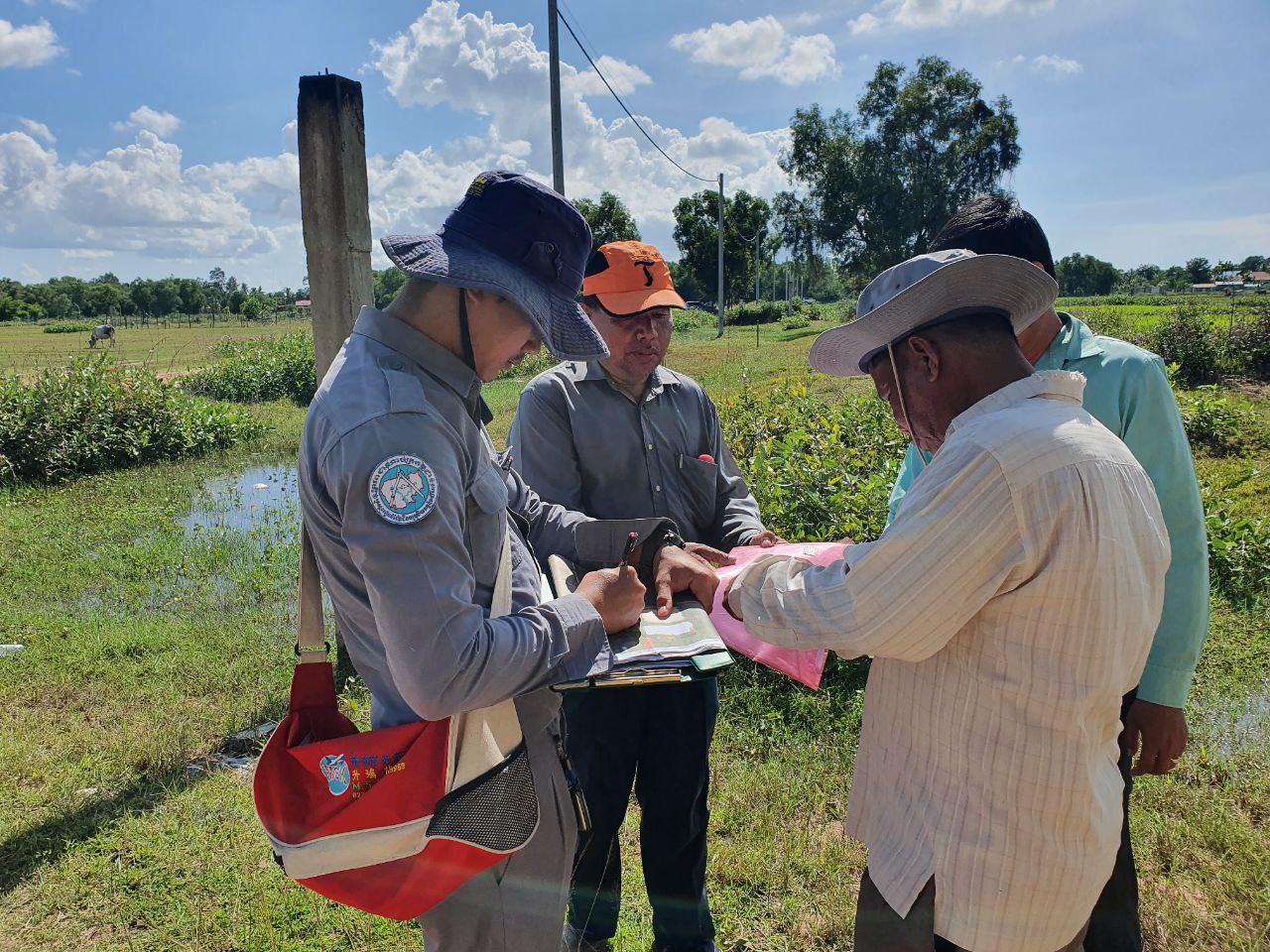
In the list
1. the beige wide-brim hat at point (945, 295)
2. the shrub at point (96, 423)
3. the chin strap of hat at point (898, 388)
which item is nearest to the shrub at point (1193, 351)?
the beige wide-brim hat at point (945, 295)

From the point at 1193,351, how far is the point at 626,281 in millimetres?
14041

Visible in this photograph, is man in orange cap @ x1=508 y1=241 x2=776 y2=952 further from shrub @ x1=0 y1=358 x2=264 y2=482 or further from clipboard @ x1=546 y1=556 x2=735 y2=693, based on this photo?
shrub @ x1=0 y1=358 x2=264 y2=482

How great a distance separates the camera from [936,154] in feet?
145

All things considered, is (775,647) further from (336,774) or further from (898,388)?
(336,774)

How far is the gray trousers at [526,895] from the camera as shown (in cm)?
169

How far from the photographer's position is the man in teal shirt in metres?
2.12

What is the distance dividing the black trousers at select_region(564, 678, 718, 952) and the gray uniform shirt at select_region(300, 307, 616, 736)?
2.83 feet

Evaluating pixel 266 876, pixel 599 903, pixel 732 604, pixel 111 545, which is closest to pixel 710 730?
pixel 599 903

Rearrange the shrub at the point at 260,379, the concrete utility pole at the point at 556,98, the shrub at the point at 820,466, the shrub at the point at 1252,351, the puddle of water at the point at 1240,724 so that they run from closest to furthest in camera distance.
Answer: the puddle of water at the point at 1240,724
the shrub at the point at 820,466
the concrete utility pole at the point at 556,98
the shrub at the point at 1252,351
the shrub at the point at 260,379

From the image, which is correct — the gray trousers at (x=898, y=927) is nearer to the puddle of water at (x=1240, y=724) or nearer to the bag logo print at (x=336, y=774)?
the bag logo print at (x=336, y=774)

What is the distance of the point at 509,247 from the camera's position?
5.48 ft

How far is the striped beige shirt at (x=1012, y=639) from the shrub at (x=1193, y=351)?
1422cm

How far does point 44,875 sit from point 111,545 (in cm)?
480

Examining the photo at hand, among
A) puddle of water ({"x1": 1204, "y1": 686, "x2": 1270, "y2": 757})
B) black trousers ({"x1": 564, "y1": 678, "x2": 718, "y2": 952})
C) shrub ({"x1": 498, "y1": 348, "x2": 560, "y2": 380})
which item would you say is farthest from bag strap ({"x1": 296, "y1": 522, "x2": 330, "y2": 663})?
shrub ({"x1": 498, "y1": 348, "x2": 560, "y2": 380})
